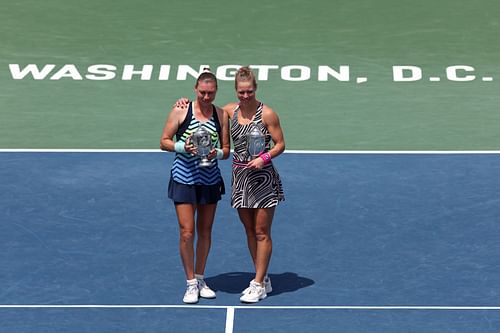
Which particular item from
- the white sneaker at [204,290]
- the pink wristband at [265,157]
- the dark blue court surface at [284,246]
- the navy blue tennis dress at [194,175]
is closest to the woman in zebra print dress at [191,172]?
the navy blue tennis dress at [194,175]

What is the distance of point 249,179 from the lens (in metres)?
15.4

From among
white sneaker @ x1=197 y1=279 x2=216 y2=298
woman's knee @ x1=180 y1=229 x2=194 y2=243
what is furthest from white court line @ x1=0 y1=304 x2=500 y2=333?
woman's knee @ x1=180 y1=229 x2=194 y2=243

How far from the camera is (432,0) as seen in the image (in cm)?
2991

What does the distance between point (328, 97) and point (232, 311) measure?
10042 millimetres

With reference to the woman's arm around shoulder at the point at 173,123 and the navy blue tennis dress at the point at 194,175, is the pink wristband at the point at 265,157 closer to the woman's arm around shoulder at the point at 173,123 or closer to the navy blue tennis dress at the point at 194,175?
the navy blue tennis dress at the point at 194,175

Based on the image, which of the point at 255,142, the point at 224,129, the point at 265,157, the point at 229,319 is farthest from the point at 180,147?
the point at 229,319

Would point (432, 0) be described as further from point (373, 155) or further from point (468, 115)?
point (373, 155)

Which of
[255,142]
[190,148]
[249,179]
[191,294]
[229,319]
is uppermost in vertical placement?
[255,142]

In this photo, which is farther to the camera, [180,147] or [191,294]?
[191,294]

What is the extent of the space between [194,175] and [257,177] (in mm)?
673

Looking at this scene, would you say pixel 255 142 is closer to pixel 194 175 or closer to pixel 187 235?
pixel 194 175

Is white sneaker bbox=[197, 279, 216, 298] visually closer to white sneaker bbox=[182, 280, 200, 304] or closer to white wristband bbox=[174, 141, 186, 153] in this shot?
white sneaker bbox=[182, 280, 200, 304]

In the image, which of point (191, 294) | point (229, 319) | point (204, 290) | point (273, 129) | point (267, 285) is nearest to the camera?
point (229, 319)

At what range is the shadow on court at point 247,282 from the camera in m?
16.0
